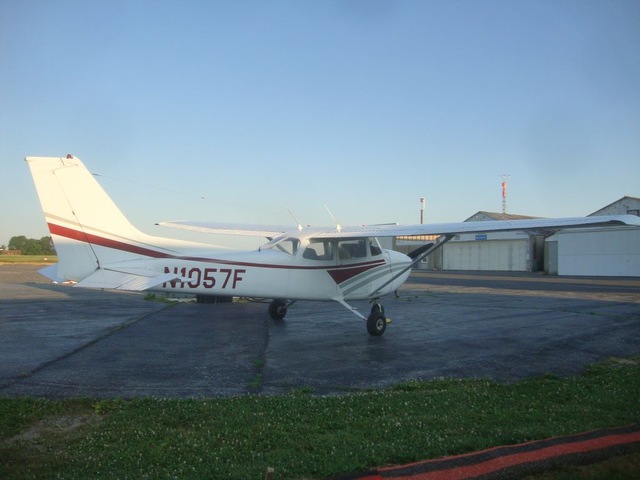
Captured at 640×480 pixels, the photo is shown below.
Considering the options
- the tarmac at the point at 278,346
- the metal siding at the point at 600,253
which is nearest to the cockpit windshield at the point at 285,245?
the tarmac at the point at 278,346

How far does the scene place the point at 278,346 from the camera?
36.0 ft

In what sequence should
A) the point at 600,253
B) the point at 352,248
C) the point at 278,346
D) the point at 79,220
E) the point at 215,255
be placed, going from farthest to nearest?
the point at 600,253, the point at 352,248, the point at 215,255, the point at 278,346, the point at 79,220

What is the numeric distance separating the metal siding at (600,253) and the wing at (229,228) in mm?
32634

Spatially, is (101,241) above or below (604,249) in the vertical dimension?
below

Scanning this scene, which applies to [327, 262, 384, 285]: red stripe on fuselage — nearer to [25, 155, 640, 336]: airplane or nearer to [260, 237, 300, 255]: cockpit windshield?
[25, 155, 640, 336]: airplane

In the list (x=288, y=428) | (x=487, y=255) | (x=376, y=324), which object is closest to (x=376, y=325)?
(x=376, y=324)

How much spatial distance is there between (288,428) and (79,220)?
743cm

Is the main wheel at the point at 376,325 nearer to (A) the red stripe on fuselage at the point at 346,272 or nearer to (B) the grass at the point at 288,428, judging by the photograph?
(A) the red stripe on fuselage at the point at 346,272

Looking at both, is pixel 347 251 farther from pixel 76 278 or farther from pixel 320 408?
pixel 320 408

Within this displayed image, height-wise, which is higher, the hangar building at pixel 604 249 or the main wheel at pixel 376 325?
the hangar building at pixel 604 249

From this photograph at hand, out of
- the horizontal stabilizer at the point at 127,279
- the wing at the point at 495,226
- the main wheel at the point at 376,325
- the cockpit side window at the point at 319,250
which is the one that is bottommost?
the main wheel at the point at 376,325

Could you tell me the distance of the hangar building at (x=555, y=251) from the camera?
3938cm

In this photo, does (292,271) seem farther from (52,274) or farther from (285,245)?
(52,274)

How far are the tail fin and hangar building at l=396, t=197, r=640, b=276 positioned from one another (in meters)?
21.8
